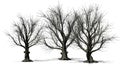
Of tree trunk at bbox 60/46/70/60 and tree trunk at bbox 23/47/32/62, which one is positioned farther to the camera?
tree trunk at bbox 60/46/70/60

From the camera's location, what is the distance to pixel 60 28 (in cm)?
6250

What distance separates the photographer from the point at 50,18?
62.8 m

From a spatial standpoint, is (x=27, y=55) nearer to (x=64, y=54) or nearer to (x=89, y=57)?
(x=64, y=54)

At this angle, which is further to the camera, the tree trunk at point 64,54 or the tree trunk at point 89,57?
the tree trunk at point 64,54

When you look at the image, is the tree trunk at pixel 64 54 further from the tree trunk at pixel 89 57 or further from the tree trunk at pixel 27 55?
the tree trunk at pixel 89 57

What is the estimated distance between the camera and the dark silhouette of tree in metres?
62.0

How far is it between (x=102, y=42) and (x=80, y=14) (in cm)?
560

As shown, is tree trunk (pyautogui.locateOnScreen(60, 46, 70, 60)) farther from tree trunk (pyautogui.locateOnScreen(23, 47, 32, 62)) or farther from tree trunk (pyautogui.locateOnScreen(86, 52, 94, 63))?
tree trunk (pyautogui.locateOnScreen(86, 52, 94, 63))

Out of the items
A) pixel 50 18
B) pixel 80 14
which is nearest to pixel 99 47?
pixel 80 14

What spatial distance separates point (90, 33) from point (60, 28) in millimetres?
7755

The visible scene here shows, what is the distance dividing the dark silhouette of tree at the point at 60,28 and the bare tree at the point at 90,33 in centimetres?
528

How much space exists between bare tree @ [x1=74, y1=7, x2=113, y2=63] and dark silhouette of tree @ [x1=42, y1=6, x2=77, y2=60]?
17.3 feet

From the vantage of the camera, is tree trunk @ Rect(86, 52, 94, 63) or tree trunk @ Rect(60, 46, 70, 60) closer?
tree trunk @ Rect(86, 52, 94, 63)

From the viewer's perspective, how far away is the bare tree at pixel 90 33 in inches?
2185
